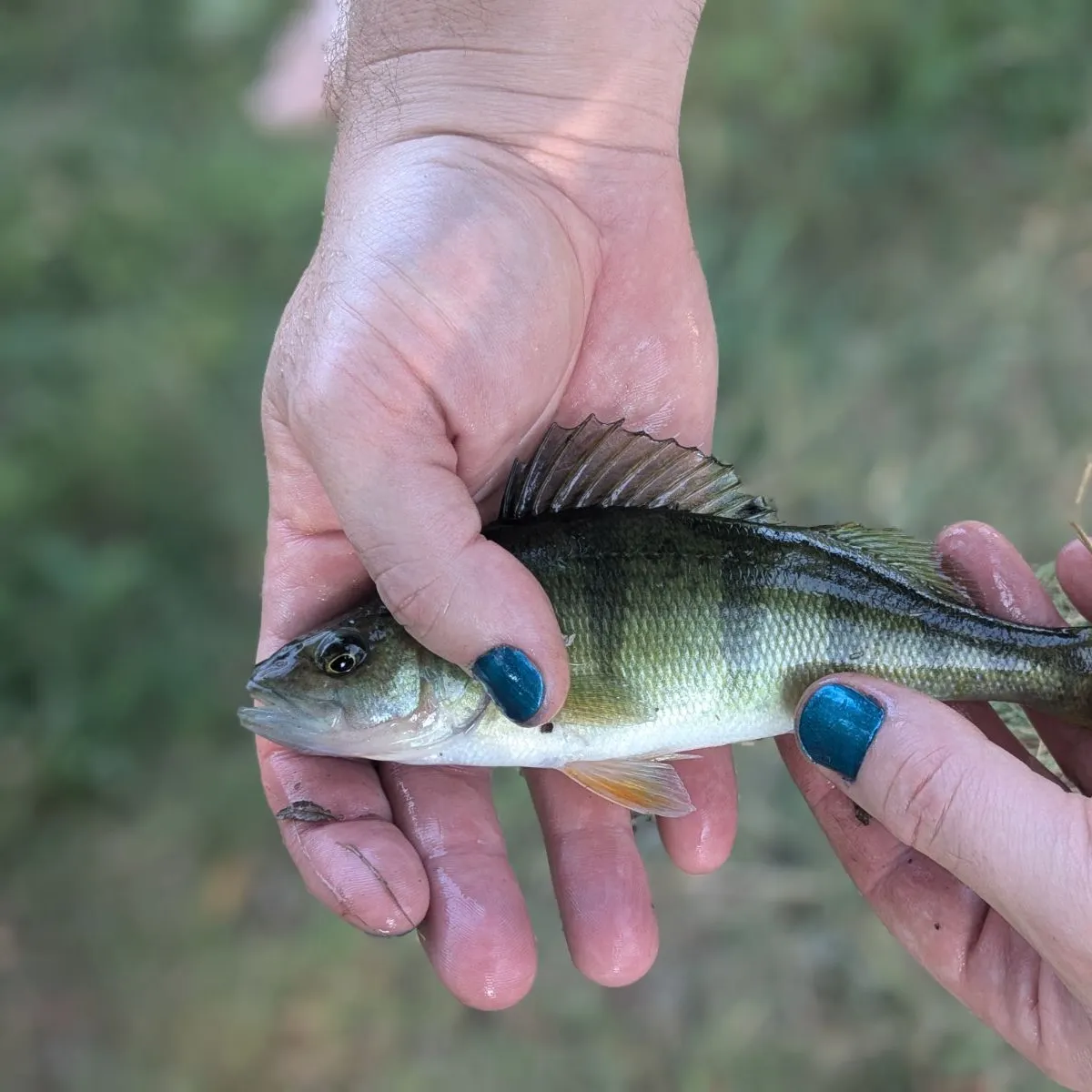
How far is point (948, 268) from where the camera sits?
5059 millimetres

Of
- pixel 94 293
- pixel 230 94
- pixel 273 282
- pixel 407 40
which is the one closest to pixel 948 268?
pixel 407 40

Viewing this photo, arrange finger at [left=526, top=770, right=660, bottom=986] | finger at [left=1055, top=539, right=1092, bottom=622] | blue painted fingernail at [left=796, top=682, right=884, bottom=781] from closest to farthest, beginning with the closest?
blue painted fingernail at [left=796, top=682, right=884, bottom=781] < finger at [left=526, top=770, right=660, bottom=986] < finger at [left=1055, top=539, right=1092, bottom=622]

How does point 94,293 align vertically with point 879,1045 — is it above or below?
above

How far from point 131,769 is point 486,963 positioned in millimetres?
3181

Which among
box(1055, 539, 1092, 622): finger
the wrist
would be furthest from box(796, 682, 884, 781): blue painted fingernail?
the wrist

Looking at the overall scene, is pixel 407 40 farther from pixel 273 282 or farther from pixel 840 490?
pixel 273 282

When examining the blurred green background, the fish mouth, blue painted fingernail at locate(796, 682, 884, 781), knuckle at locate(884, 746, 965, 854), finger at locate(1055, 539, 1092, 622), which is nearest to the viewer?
knuckle at locate(884, 746, 965, 854)

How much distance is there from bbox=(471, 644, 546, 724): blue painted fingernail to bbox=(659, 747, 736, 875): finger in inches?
27.0

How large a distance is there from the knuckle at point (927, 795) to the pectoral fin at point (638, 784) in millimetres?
574

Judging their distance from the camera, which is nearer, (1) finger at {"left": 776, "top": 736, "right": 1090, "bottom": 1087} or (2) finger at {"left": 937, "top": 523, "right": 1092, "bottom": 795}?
(1) finger at {"left": 776, "top": 736, "right": 1090, "bottom": 1087}

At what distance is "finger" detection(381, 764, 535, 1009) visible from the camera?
2.17m

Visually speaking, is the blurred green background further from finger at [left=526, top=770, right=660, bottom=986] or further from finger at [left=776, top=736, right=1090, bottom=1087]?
finger at [left=526, top=770, right=660, bottom=986]

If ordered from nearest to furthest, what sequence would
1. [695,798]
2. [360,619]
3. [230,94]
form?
[360,619] < [695,798] < [230,94]

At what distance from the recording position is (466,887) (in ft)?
7.49
